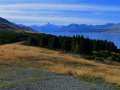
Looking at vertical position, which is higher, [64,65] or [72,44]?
[72,44]

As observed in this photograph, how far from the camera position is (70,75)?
27906mm

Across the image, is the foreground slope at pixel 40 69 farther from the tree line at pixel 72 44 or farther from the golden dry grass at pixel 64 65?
the tree line at pixel 72 44

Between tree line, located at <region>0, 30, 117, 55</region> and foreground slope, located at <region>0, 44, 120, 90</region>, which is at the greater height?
tree line, located at <region>0, 30, 117, 55</region>

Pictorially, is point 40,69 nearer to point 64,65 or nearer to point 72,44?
point 64,65

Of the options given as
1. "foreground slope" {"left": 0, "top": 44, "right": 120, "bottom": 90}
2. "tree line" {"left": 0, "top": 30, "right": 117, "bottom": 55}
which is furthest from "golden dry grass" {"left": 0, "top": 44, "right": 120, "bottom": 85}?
"tree line" {"left": 0, "top": 30, "right": 117, "bottom": 55}

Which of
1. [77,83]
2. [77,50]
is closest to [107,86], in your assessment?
[77,83]

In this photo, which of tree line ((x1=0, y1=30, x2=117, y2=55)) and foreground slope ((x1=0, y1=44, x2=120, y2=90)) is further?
tree line ((x1=0, y1=30, x2=117, y2=55))

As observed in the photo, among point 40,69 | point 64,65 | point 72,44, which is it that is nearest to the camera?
point 40,69

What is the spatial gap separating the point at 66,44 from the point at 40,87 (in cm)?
8549

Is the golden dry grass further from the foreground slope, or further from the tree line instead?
the tree line

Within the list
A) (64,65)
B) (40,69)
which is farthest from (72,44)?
(40,69)

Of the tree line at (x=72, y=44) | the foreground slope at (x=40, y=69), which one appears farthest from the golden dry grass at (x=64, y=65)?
the tree line at (x=72, y=44)

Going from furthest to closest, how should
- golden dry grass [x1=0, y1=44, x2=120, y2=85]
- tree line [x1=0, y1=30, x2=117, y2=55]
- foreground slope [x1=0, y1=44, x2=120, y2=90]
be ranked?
tree line [x1=0, y1=30, x2=117, y2=55] → golden dry grass [x1=0, y1=44, x2=120, y2=85] → foreground slope [x1=0, y1=44, x2=120, y2=90]

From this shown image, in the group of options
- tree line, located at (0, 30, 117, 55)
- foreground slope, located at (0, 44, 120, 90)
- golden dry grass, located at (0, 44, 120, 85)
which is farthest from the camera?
tree line, located at (0, 30, 117, 55)
